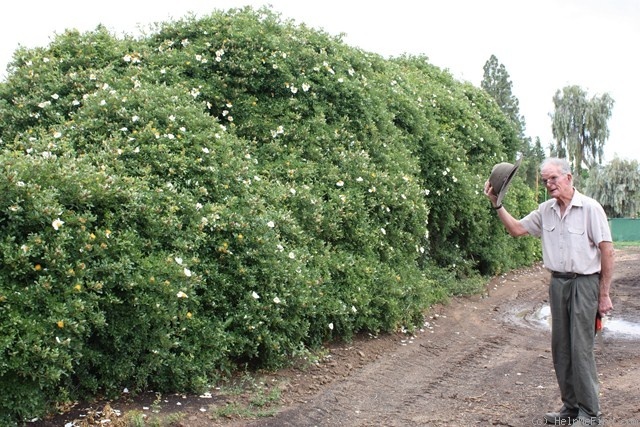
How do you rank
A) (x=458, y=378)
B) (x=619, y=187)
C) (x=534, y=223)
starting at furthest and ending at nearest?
(x=619, y=187) → (x=458, y=378) → (x=534, y=223)

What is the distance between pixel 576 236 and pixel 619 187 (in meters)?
38.2

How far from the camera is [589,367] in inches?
183

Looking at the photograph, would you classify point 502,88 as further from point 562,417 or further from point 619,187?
point 562,417

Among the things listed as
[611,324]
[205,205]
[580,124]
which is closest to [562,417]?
[205,205]

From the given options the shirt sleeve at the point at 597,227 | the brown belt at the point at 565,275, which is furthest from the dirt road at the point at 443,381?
the shirt sleeve at the point at 597,227

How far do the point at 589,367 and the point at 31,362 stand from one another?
3689 mm

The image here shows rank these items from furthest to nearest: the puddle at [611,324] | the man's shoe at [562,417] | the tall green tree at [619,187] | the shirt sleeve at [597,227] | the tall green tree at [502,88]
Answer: the tall green tree at [502,88], the tall green tree at [619,187], the puddle at [611,324], the man's shoe at [562,417], the shirt sleeve at [597,227]

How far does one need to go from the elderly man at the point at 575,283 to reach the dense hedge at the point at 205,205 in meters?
2.24

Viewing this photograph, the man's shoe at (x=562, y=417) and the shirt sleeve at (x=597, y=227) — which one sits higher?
the shirt sleeve at (x=597, y=227)

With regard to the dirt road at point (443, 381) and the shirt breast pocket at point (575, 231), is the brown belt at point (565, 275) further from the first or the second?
the dirt road at point (443, 381)

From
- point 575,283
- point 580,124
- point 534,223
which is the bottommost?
point 575,283

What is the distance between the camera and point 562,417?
4.84 meters

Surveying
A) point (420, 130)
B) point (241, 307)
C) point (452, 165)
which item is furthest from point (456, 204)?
point (241, 307)

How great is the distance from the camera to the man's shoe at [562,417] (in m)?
4.80
